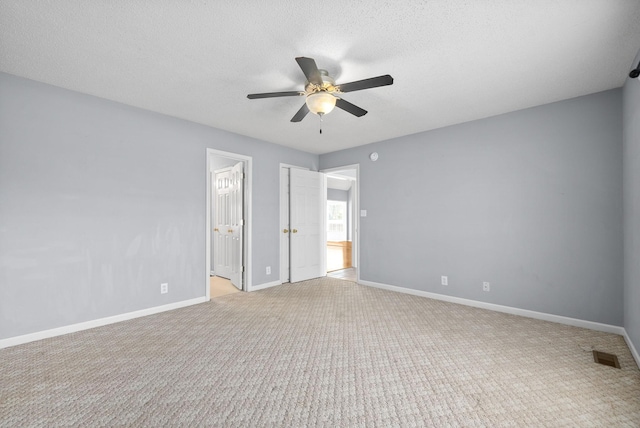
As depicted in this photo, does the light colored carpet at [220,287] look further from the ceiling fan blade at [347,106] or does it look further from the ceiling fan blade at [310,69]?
the ceiling fan blade at [310,69]

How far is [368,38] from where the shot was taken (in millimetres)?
2170

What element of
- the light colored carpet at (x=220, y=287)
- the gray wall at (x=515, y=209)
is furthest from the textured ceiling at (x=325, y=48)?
the light colored carpet at (x=220, y=287)

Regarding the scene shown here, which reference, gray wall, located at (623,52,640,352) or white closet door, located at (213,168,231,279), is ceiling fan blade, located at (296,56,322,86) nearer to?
gray wall, located at (623,52,640,352)

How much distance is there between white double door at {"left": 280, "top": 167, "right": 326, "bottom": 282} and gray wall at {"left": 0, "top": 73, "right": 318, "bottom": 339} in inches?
61.5

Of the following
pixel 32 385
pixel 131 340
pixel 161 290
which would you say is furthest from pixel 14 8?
pixel 161 290

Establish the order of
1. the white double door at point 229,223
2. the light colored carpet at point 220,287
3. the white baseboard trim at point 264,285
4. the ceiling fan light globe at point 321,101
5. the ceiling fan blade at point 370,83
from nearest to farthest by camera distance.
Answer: the ceiling fan blade at point 370,83 → the ceiling fan light globe at point 321,101 → the light colored carpet at point 220,287 → the white baseboard trim at point 264,285 → the white double door at point 229,223

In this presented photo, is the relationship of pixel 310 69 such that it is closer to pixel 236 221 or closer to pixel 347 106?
pixel 347 106

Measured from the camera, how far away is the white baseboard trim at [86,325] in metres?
2.72

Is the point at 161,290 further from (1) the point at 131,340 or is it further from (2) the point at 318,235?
(2) the point at 318,235

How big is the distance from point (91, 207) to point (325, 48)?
2.95 metres

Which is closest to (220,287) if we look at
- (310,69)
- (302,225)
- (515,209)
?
(302,225)

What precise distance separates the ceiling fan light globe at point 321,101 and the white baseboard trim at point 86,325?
3.09m

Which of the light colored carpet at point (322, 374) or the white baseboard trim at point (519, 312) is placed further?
the white baseboard trim at point (519, 312)

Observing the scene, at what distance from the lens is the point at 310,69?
7.04ft
